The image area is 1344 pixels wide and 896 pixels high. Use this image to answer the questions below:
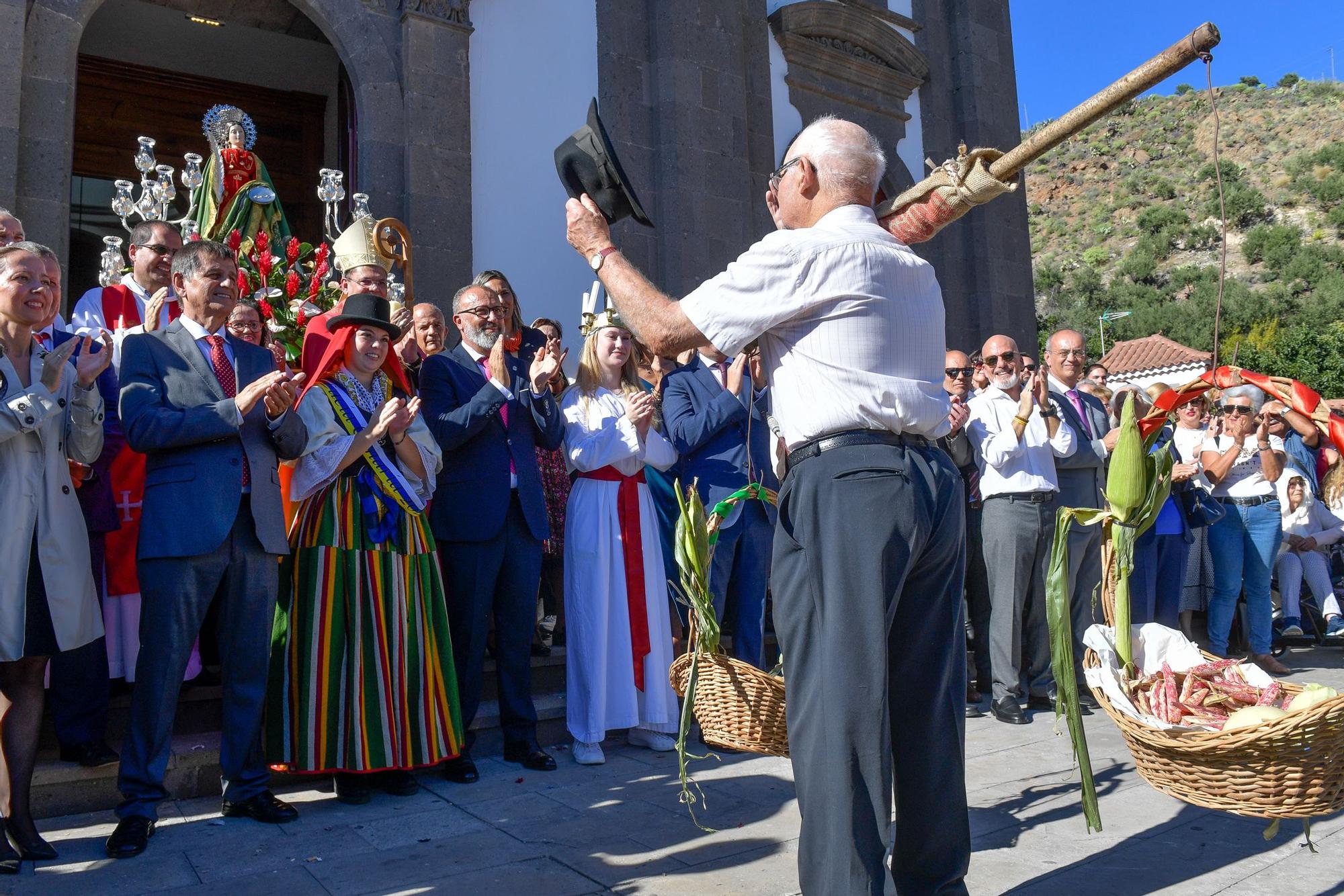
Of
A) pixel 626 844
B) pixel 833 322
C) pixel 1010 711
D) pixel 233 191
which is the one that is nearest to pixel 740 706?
pixel 626 844

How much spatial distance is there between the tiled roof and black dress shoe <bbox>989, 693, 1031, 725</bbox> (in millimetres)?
27599

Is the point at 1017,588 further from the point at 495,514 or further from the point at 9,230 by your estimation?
the point at 9,230

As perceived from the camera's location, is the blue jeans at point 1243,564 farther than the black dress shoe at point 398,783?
Yes

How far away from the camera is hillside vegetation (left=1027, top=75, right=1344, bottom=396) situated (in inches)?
2163

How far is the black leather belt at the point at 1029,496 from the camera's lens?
612cm

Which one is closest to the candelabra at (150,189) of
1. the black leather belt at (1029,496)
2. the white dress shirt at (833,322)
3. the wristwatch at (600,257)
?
the wristwatch at (600,257)

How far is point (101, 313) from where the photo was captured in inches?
206

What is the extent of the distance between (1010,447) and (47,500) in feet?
15.1

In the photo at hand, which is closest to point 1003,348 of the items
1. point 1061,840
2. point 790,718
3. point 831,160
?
point 1061,840

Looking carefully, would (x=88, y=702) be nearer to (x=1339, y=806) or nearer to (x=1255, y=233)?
(x=1339, y=806)

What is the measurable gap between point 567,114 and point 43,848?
7.04 meters

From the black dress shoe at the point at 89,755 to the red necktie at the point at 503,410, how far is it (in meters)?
2.00

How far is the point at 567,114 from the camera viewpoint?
30.1ft

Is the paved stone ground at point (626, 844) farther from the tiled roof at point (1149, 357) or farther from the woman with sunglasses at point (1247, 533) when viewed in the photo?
the tiled roof at point (1149, 357)
